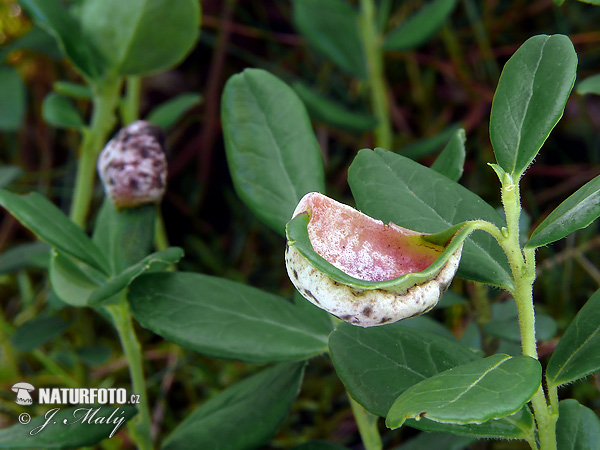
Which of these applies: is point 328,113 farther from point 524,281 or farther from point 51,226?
point 524,281

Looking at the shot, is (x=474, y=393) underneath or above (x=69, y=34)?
underneath

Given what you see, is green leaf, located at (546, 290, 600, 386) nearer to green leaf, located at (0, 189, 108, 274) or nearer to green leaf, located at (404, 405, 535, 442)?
green leaf, located at (404, 405, 535, 442)

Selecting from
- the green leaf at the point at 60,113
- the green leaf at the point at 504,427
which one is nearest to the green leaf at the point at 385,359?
the green leaf at the point at 504,427

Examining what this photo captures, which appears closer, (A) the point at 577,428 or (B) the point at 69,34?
(A) the point at 577,428

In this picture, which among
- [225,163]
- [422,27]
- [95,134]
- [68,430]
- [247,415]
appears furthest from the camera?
[225,163]

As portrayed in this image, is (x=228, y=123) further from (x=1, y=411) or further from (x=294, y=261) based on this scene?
(x=1, y=411)

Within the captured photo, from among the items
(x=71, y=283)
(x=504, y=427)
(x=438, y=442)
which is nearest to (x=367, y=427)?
(x=438, y=442)

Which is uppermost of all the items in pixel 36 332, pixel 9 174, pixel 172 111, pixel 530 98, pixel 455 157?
pixel 530 98
